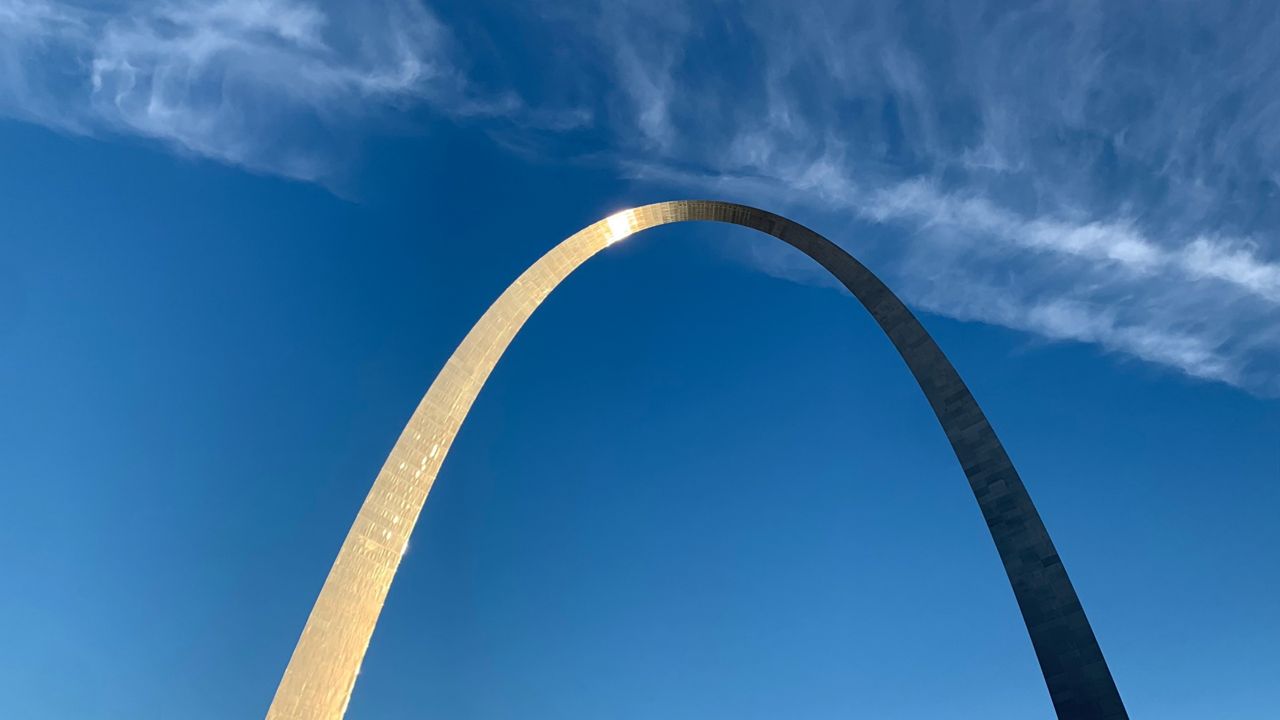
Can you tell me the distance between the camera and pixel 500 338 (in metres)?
18.2

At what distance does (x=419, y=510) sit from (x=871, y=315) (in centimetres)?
1422

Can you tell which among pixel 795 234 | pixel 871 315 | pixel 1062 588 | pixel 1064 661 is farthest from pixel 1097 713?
pixel 795 234

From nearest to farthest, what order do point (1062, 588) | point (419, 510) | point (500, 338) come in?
point (1062, 588) → point (419, 510) → point (500, 338)

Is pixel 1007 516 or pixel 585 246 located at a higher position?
pixel 585 246

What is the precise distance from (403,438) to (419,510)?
163 cm

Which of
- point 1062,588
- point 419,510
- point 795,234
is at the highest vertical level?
point 795,234

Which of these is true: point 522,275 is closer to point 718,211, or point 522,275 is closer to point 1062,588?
point 718,211

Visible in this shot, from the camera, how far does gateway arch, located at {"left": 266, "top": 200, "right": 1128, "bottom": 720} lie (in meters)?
12.8


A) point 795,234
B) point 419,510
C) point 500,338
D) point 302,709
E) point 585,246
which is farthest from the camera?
point 795,234

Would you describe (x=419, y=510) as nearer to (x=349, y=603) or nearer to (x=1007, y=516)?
(x=349, y=603)

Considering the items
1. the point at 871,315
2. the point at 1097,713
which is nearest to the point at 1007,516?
the point at 1097,713

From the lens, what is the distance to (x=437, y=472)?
53.0ft

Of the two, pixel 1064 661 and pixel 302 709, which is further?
pixel 1064 661

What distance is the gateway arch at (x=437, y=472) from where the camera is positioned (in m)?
12.8
